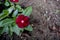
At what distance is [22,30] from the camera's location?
2.14 meters

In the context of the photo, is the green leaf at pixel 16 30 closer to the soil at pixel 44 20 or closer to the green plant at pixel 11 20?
the green plant at pixel 11 20

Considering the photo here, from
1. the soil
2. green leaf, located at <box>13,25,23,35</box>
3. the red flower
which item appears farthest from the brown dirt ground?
the red flower

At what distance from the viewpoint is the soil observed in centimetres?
227

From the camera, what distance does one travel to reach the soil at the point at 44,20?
2.27m

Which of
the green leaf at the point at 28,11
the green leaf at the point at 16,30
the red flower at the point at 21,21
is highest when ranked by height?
the green leaf at the point at 28,11

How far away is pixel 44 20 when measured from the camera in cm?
236

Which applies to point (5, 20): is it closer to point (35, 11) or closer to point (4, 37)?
point (4, 37)

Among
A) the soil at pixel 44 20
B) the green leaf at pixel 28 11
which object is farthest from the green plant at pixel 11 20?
the soil at pixel 44 20

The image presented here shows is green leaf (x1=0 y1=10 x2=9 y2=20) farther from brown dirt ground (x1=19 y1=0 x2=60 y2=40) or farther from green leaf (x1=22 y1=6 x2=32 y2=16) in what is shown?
brown dirt ground (x1=19 y1=0 x2=60 y2=40)

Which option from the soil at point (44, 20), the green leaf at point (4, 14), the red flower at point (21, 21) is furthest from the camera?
the soil at point (44, 20)

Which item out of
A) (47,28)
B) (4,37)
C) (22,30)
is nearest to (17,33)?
(22,30)

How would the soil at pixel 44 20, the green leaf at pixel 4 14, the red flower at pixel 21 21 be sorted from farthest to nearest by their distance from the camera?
the soil at pixel 44 20 < the green leaf at pixel 4 14 < the red flower at pixel 21 21

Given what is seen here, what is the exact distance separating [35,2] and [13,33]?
50 cm

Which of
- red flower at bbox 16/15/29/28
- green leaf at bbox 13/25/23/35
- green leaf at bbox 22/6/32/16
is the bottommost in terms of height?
green leaf at bbox 13/25/23/35
